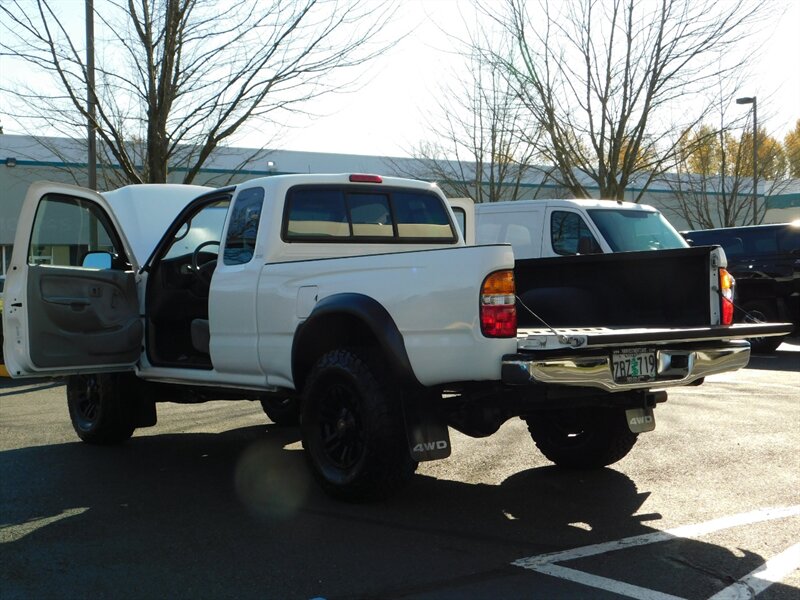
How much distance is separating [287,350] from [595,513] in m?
2.13

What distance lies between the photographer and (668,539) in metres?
4.85

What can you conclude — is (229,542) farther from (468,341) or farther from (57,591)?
(468,341)

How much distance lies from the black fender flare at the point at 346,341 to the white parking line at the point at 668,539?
1.27 m

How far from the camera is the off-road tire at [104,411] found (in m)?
7.65

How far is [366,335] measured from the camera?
18.8 feet

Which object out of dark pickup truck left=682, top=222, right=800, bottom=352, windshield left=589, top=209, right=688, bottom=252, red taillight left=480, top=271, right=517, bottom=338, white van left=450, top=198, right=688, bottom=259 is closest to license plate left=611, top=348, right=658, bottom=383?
red taillight left=480, top=271, right=517, bottom=338

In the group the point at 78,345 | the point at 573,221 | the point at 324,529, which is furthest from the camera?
the point at 573,221

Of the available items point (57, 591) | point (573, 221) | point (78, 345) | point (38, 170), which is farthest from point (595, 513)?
point (38, 170)

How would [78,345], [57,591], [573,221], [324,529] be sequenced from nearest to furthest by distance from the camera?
[57,591]
[324,529]
[78,345]
[573,221]

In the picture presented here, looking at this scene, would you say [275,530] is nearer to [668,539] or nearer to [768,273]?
[668,539]

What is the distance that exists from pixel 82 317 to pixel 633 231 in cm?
763

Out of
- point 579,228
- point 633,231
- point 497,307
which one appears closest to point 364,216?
point 497,307

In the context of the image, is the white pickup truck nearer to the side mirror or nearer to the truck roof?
the side mirror

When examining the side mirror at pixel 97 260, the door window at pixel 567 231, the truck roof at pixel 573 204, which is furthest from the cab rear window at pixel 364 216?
the truck roof at pixel 573 204
